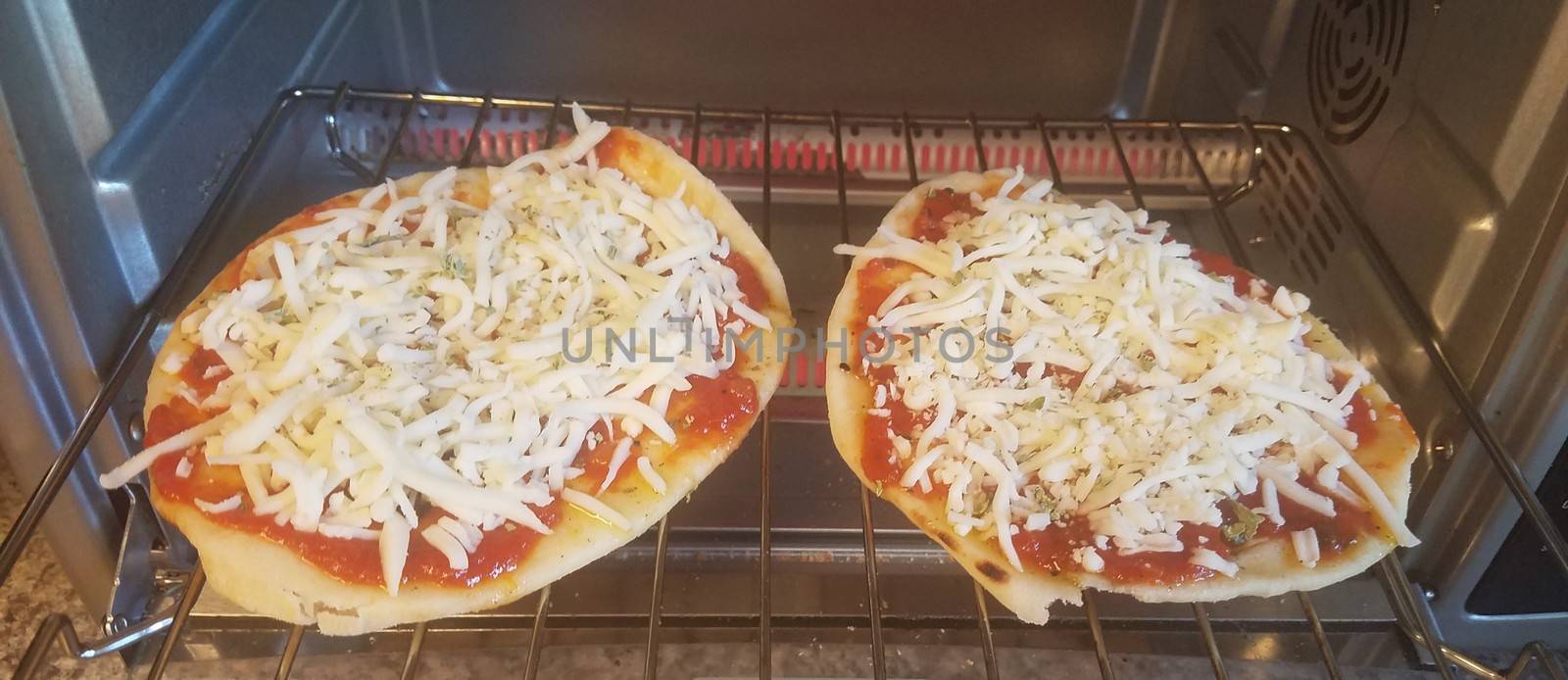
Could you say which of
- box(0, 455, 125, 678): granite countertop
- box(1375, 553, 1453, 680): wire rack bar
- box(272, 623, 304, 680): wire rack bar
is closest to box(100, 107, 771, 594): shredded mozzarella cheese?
box(272, 623, 304, 680): wire rack bar

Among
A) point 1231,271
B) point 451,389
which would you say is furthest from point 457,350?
point 1231,271

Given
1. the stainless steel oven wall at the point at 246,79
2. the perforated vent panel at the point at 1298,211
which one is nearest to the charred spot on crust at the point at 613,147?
the stainless steel oven wall at the point at 246,79

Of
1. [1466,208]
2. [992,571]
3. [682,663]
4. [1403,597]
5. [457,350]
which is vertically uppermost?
[1466,208]

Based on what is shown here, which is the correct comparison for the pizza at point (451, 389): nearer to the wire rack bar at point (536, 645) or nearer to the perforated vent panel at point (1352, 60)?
the wire rack bar at point (536, 645)

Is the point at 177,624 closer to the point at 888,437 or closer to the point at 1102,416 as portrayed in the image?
the point at 888,437

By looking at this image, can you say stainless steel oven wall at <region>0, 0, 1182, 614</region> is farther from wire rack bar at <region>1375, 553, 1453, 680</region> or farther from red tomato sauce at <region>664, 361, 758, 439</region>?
wire rack bar at <region>1375, 553, 1453, 680</region>

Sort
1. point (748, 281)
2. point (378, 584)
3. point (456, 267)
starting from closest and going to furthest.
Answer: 1. point (378, 584)
2. point (456, 267)
3. point (748, 281)

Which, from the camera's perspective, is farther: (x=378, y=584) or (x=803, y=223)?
(x=803, y=223)
